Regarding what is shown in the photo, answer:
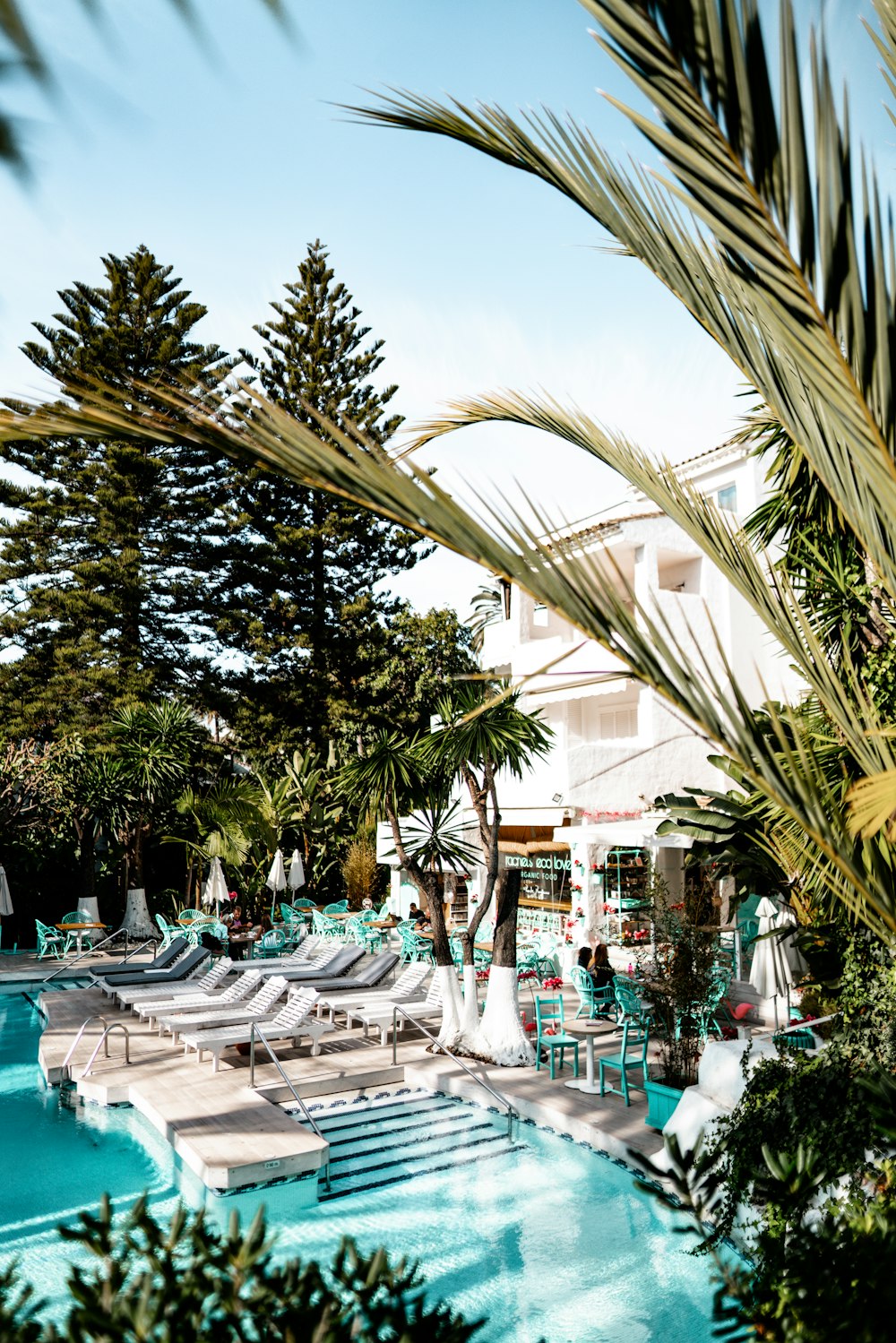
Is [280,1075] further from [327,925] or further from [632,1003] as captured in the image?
[327,925]

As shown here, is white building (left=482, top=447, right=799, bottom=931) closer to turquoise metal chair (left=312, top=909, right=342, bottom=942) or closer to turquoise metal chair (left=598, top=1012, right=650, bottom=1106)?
turquoise metal chair (left=312, top=909, right=342, bottom=942)

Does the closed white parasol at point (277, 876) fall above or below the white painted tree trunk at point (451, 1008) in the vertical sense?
above

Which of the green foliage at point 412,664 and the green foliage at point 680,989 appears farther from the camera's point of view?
the green foliage at point 412,664

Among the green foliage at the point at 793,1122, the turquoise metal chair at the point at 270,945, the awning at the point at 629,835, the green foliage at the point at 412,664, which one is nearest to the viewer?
the green foliage at the point at 793,1122

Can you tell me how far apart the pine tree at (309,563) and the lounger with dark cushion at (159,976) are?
47.9ft

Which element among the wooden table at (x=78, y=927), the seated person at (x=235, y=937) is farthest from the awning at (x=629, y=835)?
the wooden table at (x=78, y=927)

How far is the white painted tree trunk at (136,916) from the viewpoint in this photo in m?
22.5

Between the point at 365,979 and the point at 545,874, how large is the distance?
25.7 feet

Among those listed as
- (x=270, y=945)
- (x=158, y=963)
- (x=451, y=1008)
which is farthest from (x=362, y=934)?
(x=451, y=1008)

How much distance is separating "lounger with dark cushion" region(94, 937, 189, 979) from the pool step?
23.1 feet

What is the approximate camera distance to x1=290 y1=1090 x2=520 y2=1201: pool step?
878cm

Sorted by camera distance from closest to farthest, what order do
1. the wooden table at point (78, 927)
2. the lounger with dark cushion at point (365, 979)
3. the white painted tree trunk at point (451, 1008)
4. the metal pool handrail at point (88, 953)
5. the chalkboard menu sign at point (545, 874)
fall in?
the white painted tree trunk at point (451, 1008) → the lounger with dark cushion at point (365, 979) → the metal pool handrail at point (88, 953) → the wooden table at point (78, 927) → the chalkboard menu sign at point (545, 874)

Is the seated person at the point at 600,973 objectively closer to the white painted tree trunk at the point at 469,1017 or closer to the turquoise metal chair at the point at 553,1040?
the turquoise metal chair at the point at 553,1040

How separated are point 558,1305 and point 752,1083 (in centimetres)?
214
